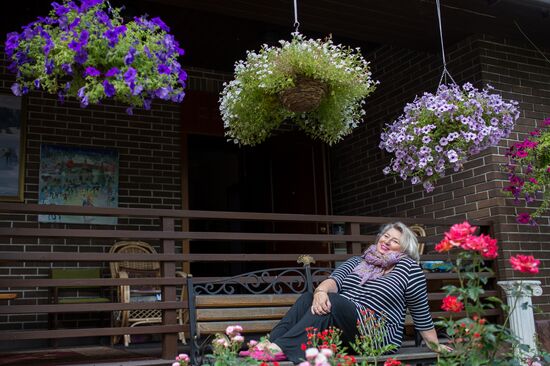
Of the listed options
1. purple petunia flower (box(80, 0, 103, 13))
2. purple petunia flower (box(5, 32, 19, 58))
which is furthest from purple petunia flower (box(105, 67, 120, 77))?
purple petunia flower (box(5, 32, 19, 58))

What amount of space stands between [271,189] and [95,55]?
488 centimetres

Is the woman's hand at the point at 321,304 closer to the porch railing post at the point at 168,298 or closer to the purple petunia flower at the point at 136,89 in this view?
the porch railing post at the point at 168,298

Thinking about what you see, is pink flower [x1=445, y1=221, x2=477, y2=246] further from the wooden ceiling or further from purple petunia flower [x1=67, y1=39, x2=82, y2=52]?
the wooden ceiling

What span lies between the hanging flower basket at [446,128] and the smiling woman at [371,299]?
1.61 feet

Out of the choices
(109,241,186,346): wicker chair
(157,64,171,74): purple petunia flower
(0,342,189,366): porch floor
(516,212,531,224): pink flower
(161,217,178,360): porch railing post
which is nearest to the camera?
(157,64,171,74): purple petunia flower

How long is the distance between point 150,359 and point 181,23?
339cm

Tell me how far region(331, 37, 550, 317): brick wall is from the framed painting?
3357 millimetres

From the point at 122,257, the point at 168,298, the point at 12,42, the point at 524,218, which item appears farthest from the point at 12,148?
the point at 524,218

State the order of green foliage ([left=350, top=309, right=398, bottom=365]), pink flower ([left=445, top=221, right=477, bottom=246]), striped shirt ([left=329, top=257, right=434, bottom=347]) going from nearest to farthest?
pink flower ([left=445, top=221, right=477, bottom=246])
green foliage ([left=350, top=309, right=398, bottom=365])
striped shirt ([left=329, top=257, right=434, bottom=347])

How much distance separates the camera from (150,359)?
154 inches

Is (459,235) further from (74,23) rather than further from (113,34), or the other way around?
(74,23)

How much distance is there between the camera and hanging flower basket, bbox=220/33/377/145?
348 centimetres

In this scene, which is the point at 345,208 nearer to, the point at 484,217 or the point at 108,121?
the point at 484,217

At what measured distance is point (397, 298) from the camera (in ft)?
11.4
